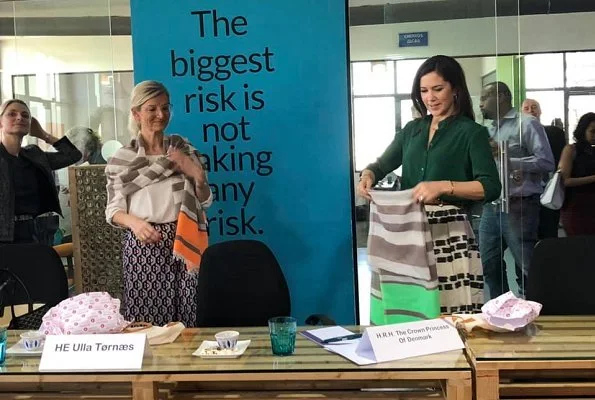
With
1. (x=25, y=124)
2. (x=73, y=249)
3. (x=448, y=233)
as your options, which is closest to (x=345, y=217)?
(x=448, y=233)

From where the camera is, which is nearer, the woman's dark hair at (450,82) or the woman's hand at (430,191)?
the woman's hand at (430,191)

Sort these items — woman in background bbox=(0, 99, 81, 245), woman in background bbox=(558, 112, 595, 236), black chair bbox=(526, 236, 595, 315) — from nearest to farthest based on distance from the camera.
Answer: black chair bbox=(526, 236, 595, 315)
woman in background bbox=(0, 99, 81, 245)
woman in background bbox=(558, 112, 595, 236)

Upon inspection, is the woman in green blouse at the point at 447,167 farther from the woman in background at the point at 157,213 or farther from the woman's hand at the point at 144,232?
the woman's hand at the point at 144,232

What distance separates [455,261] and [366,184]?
579 millimetres

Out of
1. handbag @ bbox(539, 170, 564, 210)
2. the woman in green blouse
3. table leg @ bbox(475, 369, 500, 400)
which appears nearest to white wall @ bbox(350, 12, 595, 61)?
the woman in green blouse

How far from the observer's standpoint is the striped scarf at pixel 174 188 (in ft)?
9.29

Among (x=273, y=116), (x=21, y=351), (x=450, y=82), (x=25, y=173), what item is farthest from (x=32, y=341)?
(x=450, y=82)

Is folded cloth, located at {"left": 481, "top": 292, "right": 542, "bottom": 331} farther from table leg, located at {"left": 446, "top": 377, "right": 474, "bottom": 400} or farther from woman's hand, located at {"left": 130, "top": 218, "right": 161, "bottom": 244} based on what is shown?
woman's hand, located at {"left": 130, "top": 218, "right": 161, "bottom": 244}

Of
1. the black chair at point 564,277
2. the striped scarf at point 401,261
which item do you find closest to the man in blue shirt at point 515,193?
the striped scarf at point 401,261

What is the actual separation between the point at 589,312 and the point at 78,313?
1.79 m

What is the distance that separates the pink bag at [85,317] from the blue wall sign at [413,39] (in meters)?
2.47

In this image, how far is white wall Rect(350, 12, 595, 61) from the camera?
3609 mm

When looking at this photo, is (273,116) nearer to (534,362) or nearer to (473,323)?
(473,323)

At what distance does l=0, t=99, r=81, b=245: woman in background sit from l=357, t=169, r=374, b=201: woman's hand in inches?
73.0
